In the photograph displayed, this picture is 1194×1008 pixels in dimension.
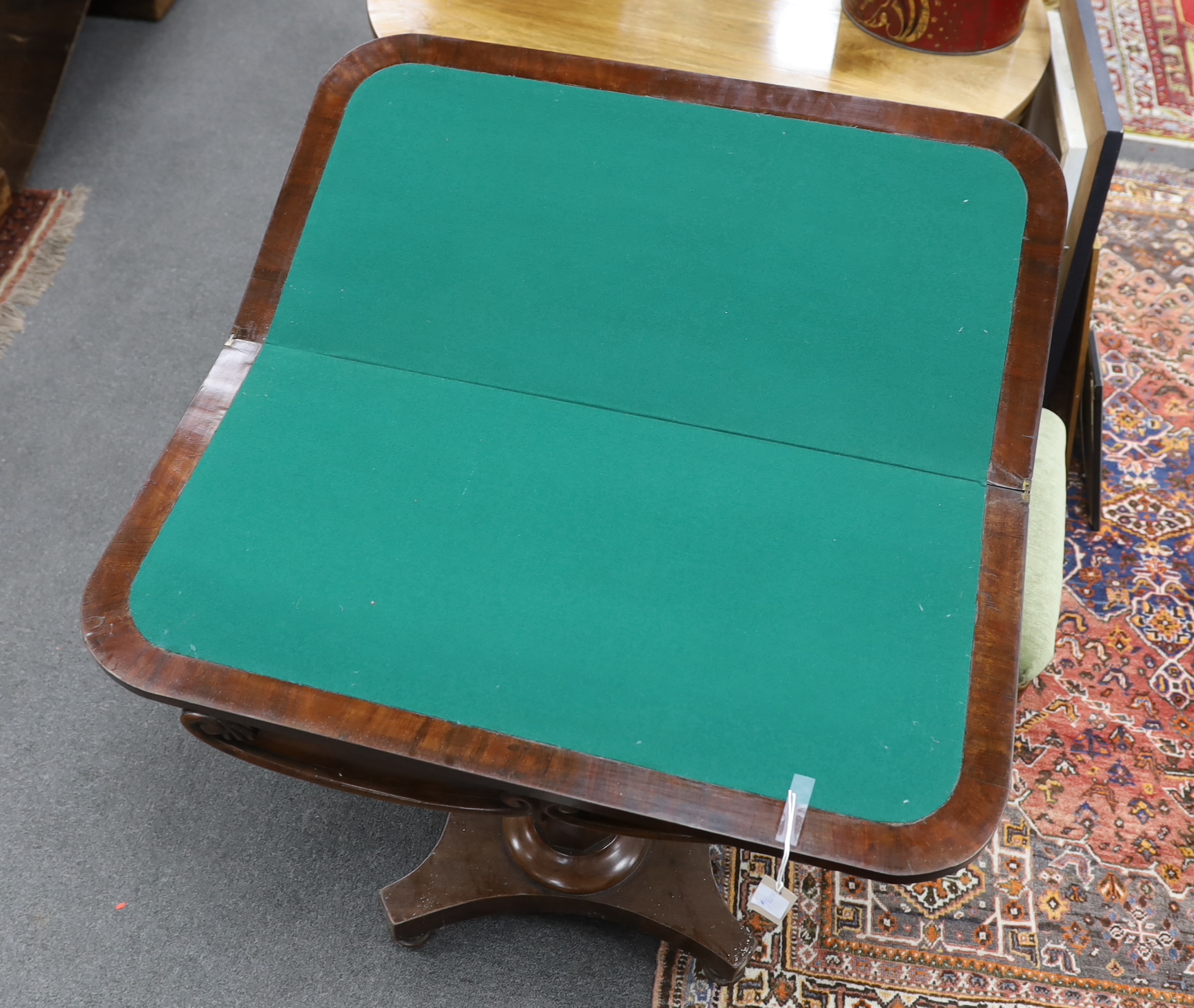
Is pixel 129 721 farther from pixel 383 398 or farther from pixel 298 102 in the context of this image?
pixel 298 102

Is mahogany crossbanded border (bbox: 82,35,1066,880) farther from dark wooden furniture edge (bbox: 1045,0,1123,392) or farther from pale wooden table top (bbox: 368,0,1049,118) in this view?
pale wooden table top (bbox: 368,0,1049,118)

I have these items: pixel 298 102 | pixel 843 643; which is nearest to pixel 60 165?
pixel 298 102

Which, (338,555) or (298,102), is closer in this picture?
(338,555)

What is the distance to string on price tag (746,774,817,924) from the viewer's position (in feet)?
3.53

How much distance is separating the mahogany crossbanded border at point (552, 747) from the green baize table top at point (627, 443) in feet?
0.07

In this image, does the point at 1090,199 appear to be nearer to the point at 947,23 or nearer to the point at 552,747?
the point at 947,23

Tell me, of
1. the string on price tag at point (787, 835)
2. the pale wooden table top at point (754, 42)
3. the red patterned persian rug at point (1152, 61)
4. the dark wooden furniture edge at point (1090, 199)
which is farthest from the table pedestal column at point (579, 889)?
the red patterned persian rug at point (1152, 61)

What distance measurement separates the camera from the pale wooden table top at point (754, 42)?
216 cm

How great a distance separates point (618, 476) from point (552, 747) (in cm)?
39

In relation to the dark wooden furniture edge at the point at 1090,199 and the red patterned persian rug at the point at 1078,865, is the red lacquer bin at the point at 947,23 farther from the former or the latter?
the red patterned persian rug at the point at 1078,865

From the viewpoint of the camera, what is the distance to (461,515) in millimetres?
1318

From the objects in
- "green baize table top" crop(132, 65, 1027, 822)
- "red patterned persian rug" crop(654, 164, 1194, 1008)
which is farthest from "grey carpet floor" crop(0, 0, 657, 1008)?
"green baize table top" crop(132, 65, 1027, 822)

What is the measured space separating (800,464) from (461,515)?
45 centimetres

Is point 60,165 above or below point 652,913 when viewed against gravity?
above
